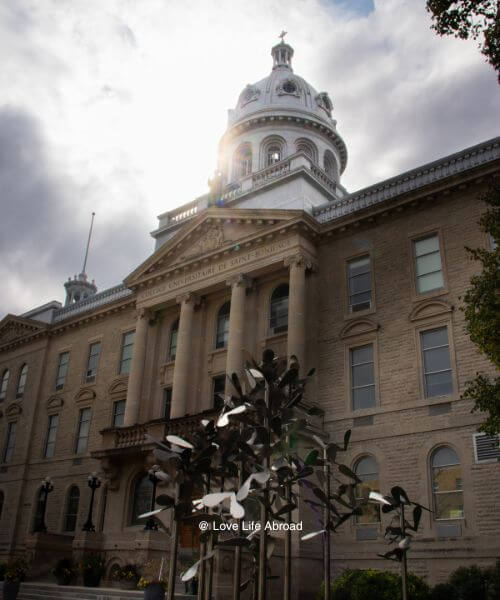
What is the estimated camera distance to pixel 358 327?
23891 millimetres

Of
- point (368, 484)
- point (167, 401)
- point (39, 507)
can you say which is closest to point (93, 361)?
point (167, 401)

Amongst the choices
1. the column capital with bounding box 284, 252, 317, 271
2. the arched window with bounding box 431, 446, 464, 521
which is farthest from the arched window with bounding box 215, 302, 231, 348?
the arched window with bounding box 431, 446, 464, 521

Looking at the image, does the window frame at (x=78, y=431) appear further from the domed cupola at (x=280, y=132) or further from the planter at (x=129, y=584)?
the domed cupola at (x=280, y=132)

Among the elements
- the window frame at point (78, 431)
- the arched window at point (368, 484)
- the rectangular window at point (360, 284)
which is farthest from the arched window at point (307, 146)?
the arched window at point (368, 484)

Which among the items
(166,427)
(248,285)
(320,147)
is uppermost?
(320,147)

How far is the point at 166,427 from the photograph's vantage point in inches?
989

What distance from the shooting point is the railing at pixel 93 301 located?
35125mm

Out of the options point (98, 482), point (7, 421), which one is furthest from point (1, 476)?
point (98, 482)

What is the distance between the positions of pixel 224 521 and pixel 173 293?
891 inches

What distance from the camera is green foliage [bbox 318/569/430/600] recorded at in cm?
1609

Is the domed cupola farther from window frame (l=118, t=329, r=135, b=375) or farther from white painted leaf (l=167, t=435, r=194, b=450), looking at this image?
white painted leaf (l=167, t=435, r=194, b=450)

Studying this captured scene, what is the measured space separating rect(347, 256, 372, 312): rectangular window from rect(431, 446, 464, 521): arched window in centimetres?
645

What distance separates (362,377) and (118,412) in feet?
46.9

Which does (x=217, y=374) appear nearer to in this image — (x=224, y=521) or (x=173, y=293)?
(x=173, y=293)
